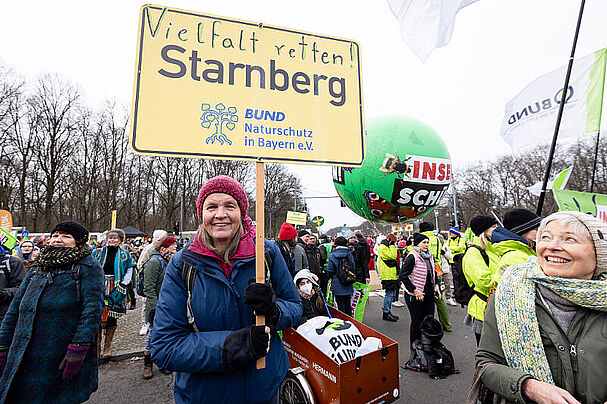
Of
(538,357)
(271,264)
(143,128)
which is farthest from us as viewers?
(271,264)

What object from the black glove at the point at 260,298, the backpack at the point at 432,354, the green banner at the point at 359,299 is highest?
the black glove at the point at 260,298

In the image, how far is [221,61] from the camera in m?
1.94

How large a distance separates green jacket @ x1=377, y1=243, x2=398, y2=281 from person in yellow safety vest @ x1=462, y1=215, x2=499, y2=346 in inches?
144

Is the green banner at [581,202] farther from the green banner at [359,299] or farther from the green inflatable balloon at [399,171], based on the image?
the green banner at [359,299]

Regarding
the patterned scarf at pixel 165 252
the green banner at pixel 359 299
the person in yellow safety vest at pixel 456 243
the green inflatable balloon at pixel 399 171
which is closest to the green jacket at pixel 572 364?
the green inflatable balloon at pixel 399 171

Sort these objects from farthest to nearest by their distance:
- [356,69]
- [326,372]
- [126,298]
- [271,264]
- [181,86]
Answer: [126,298], [326,372], [356,69], [271,264], [181,86]

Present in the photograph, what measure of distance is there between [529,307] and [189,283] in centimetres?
178

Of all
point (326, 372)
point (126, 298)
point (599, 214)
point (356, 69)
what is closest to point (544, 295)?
point (356, 69)

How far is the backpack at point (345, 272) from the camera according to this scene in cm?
611

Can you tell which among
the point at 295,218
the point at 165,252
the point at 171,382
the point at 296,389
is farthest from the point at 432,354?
the point at 295,218

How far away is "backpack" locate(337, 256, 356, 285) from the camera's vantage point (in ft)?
20.1

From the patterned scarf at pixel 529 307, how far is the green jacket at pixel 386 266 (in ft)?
20.3

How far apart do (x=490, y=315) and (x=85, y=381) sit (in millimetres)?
3192

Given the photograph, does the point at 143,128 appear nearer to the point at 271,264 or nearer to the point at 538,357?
the point at 271,264
